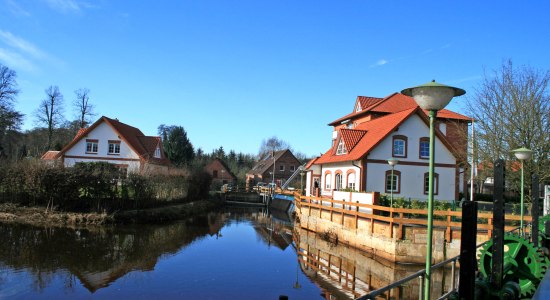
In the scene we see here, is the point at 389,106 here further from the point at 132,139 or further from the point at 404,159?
the point at 132,139

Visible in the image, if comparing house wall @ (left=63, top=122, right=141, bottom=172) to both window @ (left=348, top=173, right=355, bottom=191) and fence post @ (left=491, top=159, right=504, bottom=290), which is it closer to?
window @ (left=348, top=173, right=355, bottom=191)

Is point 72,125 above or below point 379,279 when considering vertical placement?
above

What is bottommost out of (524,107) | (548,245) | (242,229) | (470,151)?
(242,229)

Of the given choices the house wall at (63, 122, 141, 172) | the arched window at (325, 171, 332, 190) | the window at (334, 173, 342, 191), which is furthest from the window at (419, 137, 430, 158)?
the house wall at (63, 122, 141, 172)

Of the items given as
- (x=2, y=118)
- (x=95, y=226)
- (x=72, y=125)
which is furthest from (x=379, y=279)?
(x=72, y=125)

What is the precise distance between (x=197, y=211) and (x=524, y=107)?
24.2 metres

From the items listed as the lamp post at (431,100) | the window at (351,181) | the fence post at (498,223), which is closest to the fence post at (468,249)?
the lamp post at (431,100)

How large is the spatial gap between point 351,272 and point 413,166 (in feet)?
52.4

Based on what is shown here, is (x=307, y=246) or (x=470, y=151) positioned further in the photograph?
(x=470, y=151)

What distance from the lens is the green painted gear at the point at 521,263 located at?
8.58 meters

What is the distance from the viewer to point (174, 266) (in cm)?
1440

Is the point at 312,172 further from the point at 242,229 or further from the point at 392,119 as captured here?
the point at 242,229

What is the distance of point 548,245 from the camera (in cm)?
1272

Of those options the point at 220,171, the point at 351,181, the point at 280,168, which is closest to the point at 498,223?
the point at 351,181
